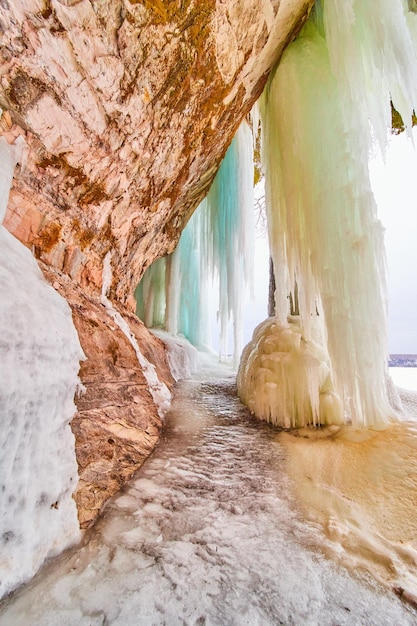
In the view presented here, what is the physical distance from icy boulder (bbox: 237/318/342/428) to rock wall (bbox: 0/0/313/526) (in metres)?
1.07

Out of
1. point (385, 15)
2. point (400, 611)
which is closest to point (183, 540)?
point (400, 611)

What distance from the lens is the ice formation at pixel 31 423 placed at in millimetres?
827

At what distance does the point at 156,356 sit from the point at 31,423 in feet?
7.23

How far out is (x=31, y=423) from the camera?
934 millimetres

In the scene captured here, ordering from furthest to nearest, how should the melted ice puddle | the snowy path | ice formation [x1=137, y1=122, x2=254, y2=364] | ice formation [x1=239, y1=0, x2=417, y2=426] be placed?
ice formation [x1=137, y1=122, x2=254, y2=364]
ice formation [x1=239, y1=0, x2=417, y2=426]
the melted ice puddle
the snowy path

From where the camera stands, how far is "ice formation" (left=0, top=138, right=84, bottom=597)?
827mm

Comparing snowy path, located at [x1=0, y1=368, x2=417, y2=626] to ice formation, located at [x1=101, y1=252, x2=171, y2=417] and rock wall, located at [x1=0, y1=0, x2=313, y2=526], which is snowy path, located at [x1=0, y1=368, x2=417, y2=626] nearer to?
rock wall, located at [x1=0, y1=0, x2=313, y2=526]

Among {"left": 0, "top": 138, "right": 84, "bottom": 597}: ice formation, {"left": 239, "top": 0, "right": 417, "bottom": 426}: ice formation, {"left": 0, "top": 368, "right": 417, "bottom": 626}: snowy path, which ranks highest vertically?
{"left": 239, "top": 0, "right": 417, "bottom": 426}: ice formation

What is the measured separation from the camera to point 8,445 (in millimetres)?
837

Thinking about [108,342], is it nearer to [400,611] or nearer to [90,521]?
[90,521]

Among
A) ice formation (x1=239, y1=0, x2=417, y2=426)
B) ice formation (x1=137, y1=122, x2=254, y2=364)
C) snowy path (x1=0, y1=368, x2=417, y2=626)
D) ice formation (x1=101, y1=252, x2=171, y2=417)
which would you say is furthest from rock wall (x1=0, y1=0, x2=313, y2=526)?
ice formation (x1=137, y1=122, x2=254, y2=364)

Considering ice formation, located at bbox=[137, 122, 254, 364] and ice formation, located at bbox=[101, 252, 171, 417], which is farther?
ice formation, located at bbox=[137, 122, 254, 364]

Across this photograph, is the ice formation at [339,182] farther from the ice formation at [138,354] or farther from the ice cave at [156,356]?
the ice formation at [138,354]

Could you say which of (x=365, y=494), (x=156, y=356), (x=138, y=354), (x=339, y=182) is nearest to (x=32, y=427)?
(x=138, y=354)
